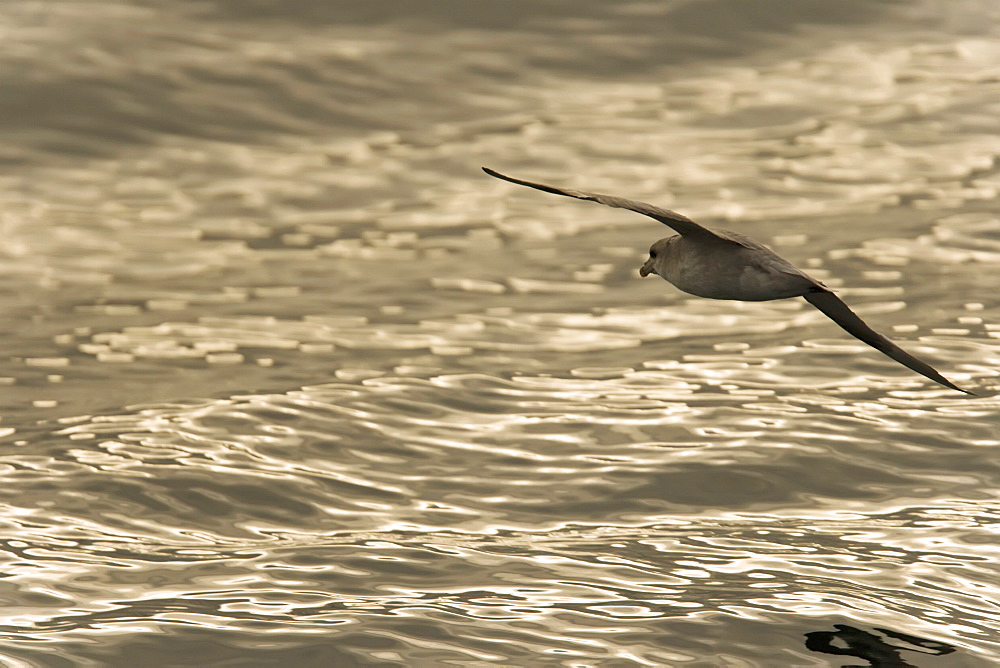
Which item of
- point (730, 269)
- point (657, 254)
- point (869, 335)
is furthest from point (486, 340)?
point (730, 269)

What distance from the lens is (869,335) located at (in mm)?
6824

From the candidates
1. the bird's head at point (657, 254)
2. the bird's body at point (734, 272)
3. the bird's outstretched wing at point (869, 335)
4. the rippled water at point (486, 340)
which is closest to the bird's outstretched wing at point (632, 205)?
the bird's body at point (734, 272)

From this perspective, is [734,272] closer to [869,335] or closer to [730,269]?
[730,269]

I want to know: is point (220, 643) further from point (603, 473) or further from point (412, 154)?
point (412, 154)

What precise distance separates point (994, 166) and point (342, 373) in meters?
7.32

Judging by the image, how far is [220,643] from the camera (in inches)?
231

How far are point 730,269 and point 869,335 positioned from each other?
3.53ft

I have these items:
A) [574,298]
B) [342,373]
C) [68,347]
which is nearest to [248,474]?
[342,373]

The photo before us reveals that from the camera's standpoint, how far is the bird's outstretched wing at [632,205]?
5.33 m

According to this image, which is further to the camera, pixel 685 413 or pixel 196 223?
pixel 196 223

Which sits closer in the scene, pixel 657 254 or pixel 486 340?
pixel 657 254

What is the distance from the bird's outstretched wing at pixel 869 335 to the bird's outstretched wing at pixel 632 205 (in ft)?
2.54

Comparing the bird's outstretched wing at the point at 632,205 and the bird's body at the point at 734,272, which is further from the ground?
the bird's outstretched wing at the point at 632,205

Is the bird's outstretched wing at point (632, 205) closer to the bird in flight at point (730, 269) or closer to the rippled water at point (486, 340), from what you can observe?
the bird in flight at point (730, 269)
